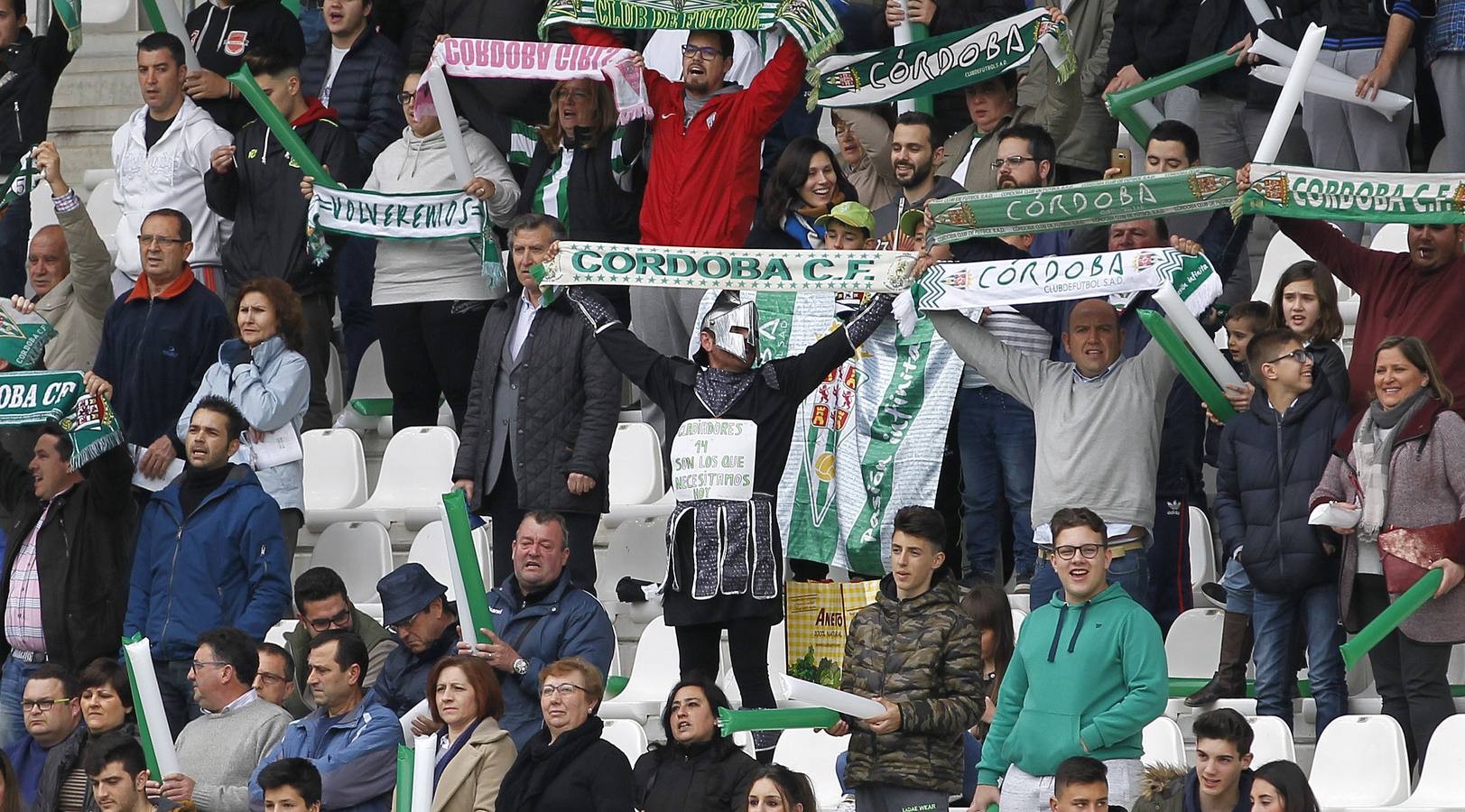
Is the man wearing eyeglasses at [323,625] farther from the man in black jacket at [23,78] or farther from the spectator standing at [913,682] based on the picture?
the man in black jacket at [23,78]

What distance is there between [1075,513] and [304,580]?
9.75ft

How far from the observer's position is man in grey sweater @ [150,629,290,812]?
8750 mm

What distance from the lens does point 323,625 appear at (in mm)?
9328

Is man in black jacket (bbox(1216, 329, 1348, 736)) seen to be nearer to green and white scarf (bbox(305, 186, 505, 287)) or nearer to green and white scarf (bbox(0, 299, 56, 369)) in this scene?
green and white scarf (bbox(305, 186, 505, 287))

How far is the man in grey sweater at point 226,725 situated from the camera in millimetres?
8750

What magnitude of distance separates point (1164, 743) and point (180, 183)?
552cm

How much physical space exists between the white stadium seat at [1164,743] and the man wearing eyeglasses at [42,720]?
3622 mm

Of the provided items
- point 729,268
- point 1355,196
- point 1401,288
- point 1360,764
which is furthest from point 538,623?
point 1401,288

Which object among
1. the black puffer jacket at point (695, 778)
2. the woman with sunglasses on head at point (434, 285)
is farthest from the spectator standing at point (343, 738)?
the woman with sunglasses on head at point (434, 285)

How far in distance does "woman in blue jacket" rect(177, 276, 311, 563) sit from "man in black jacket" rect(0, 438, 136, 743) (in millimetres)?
408

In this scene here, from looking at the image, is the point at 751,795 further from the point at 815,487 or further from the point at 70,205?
the point at 70,205

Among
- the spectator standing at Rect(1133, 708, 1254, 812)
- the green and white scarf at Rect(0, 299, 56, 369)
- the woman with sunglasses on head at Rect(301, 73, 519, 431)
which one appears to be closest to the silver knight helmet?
the spectator standing at Rect(1133, 708, 1254, 812)

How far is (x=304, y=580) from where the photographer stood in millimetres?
9445

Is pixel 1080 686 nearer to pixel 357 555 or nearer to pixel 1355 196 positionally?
pixel 1355 196
